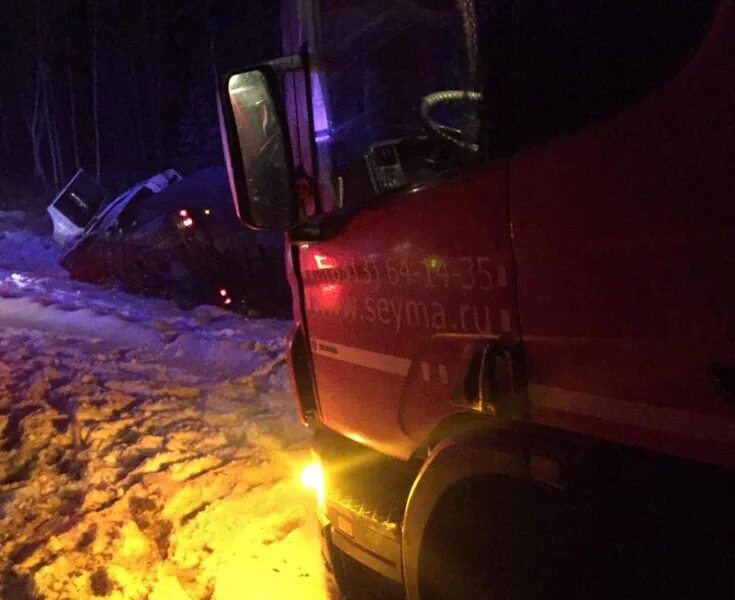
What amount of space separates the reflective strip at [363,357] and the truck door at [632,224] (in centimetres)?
59

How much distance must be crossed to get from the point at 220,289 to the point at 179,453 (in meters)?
4.96

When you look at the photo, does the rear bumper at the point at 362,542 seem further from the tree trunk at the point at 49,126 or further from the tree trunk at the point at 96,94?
the tree trunk at the point at 49,126

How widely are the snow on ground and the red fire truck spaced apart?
4.14ft

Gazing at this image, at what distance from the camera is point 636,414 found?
171cm

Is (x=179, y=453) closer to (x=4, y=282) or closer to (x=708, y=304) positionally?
(x=708, y=304)

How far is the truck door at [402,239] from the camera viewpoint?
6.88 ft

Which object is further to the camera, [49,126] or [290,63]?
[49,126]

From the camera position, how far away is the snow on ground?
384 centimetres

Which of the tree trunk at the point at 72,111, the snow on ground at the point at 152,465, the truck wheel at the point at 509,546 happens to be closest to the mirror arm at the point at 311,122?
the truck wheel at the point at 509,546

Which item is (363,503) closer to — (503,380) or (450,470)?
(450,470)

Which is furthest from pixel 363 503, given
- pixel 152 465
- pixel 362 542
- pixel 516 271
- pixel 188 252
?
pixel 188 252

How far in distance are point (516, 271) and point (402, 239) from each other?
48 cm

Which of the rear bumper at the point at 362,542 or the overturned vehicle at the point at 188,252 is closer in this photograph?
the rear bumper at the point at 362,542

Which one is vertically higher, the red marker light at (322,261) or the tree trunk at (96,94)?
the tree trunk at (96,94)
